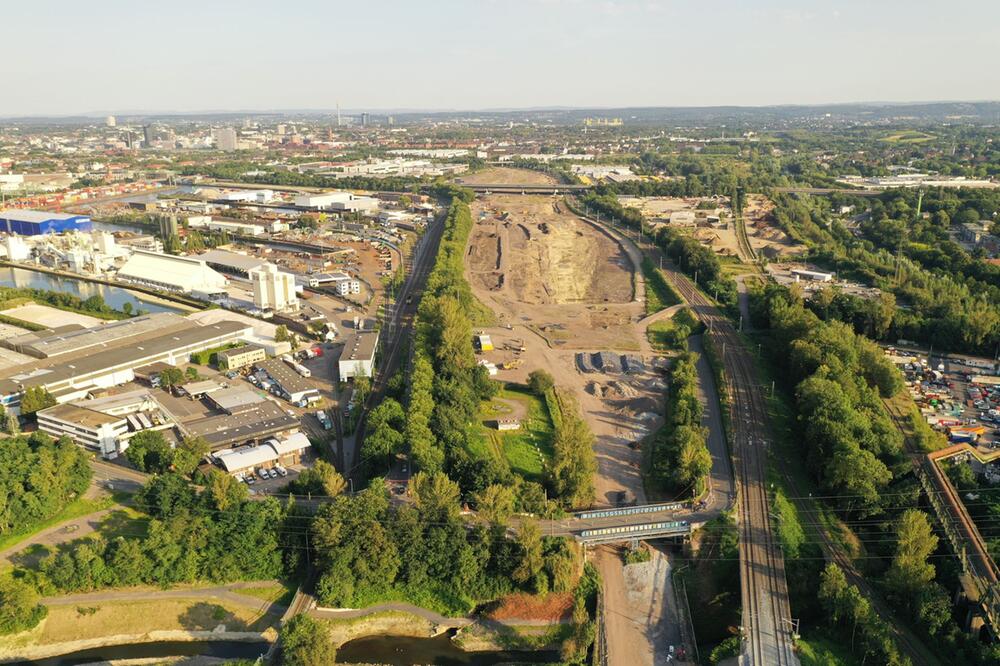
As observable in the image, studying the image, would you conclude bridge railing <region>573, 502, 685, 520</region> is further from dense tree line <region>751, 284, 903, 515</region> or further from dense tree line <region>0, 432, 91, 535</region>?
dense tree line <region>0, 432, 91, 535</region>

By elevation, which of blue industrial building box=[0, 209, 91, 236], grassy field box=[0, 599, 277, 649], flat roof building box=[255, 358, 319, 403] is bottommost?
grassy field box=[0, 599, 277, 649]

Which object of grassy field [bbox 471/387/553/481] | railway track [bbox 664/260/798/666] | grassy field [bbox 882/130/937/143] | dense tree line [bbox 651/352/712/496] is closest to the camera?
railway track [bbox 664/260/798/666]

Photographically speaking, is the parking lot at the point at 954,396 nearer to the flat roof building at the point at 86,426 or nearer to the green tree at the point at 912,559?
the green tree at the point at 912,559

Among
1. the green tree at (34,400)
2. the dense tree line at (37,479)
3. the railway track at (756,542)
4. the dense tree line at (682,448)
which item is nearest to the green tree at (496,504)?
the dense tree line at (682,448)

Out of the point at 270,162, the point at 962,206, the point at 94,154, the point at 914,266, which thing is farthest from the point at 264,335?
the point at 94,154

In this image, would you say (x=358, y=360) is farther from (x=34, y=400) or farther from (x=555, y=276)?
(x=555, y=276)

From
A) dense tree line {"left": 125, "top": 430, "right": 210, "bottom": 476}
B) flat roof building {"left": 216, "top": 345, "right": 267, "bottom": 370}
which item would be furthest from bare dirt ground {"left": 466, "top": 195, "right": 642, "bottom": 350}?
dense tree line {"left": 125, "top": 430, "right": 210, "bottom": 476}

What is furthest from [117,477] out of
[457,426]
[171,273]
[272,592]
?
[171,273]
